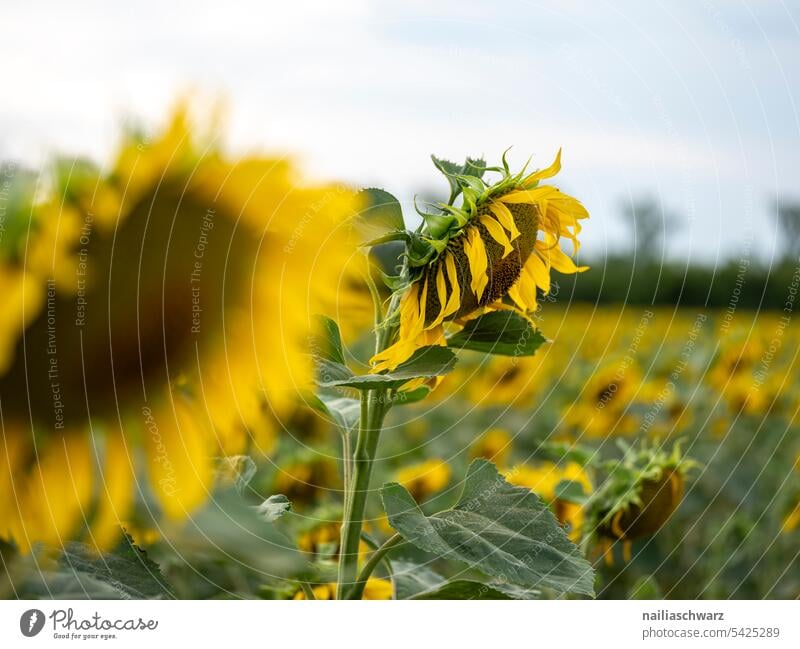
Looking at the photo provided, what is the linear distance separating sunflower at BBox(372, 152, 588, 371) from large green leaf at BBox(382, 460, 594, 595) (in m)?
0.08

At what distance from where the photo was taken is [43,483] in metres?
0.34

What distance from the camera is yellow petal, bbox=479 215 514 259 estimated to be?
17.9 inches

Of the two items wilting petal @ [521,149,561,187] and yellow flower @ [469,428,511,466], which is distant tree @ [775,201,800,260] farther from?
wilting petal @ [521,149,561,187]

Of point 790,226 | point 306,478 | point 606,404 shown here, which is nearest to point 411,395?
point 306,478

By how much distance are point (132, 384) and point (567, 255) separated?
269mm

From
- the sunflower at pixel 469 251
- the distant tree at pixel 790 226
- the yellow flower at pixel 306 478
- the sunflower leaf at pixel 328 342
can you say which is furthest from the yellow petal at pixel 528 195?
the distant tree at pixel 790 226

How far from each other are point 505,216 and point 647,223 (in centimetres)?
42

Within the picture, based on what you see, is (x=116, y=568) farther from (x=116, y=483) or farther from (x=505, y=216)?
(x=505, y=216)

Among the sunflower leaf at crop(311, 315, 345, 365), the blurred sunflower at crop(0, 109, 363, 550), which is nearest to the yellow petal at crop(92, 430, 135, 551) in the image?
the blurred sunflower at crop(0, 109, 363, 550)

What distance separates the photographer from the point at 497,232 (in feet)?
1.50

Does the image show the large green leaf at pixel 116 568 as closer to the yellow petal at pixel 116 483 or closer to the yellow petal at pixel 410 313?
the yellow petal at pixel 116 483

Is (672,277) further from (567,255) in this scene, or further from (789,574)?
(567,255)

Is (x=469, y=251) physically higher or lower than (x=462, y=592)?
higher
